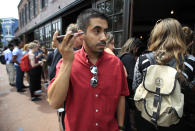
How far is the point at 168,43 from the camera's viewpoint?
1367mm

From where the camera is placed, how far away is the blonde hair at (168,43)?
1319 millimetres

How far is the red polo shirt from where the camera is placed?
1.11m

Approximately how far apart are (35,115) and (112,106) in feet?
10.3

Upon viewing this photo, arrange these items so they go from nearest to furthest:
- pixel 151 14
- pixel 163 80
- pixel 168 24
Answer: pixel 163 80 → pixel 168 24 → pixel 151 14

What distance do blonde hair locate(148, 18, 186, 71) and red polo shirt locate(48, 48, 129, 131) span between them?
→ 52 centimetres

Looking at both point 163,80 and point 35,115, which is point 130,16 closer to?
point 163,80


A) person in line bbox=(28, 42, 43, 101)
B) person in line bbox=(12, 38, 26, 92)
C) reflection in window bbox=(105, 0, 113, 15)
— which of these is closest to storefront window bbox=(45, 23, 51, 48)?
person in line bbox=(12, 38, 26, 92)

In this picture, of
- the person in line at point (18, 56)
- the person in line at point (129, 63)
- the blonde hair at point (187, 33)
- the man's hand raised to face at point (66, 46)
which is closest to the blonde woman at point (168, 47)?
the blonde hair at point (187, 33)

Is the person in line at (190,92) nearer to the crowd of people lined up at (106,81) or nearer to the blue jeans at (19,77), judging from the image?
the crowd of people lined up at (106,81)

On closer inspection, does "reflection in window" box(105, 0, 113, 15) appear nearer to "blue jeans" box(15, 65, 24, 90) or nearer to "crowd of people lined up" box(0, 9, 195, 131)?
"crowd of people lined up" box(0, 9, 195, 131)

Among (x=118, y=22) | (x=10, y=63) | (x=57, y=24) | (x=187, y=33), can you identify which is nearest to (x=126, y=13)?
(x=118, y=22)

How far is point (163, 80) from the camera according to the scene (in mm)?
1267

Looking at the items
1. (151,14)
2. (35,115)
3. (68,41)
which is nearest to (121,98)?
(68,41)

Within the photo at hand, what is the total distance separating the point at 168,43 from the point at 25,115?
12.6 feet
